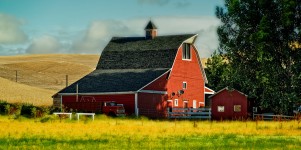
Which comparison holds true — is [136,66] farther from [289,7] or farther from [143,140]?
[143,140]

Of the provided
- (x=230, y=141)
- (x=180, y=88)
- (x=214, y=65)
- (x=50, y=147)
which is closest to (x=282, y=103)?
(x=180, y=88)

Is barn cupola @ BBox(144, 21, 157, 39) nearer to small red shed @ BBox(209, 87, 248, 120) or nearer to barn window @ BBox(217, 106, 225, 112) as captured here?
small red shed @ BBox(209, 87, 248, 120)

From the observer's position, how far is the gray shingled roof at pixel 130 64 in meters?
65.4

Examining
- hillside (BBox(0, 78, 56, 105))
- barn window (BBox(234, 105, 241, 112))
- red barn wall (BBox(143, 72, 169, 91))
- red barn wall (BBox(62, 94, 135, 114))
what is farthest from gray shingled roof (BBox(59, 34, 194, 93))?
hillside (BBox(0, 78, 56, 105))

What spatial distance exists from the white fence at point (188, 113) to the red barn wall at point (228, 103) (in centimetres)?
93

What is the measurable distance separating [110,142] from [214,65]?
180 ft

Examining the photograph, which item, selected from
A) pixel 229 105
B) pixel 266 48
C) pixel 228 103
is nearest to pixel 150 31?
pixel 228 103

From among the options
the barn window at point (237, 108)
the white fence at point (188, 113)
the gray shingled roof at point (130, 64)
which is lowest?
the white fence at point (188, 113)

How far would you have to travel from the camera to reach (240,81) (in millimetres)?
60938

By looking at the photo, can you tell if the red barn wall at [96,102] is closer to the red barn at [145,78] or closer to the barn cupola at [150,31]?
the red barn at [145,78]

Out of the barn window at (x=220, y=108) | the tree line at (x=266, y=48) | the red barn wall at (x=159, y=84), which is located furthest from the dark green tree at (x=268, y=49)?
the red barn wall at (x=159, y=84)

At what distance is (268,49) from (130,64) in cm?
1823

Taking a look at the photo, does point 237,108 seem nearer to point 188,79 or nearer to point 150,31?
point 188,79

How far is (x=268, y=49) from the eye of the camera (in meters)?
57.5
